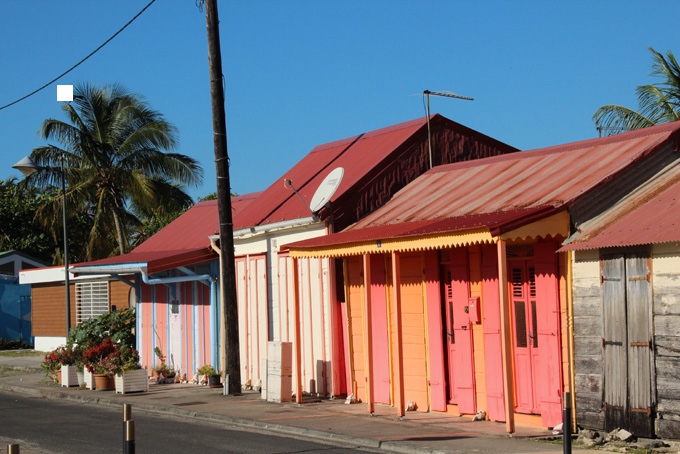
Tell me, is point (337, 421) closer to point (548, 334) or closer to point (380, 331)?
point (380, 331)

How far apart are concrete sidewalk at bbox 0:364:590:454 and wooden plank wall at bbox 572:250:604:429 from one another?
71cm

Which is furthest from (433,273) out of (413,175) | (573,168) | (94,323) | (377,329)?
(94,323)

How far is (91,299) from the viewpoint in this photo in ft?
91.4

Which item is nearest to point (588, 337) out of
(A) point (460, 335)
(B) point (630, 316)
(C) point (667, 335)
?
(B) point (630, 316)

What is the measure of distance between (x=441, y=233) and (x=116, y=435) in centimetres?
545

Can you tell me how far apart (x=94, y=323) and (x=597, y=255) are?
13.4 meters

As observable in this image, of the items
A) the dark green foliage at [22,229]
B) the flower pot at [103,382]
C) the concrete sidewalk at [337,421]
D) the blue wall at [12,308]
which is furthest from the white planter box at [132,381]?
the dark green foliage at [22,229]

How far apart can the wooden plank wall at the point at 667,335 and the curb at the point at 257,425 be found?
100 inches

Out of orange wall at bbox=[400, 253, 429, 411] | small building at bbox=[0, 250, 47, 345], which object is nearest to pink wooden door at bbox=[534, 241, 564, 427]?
orange wall at bbox=[400, 253, 429, 411]

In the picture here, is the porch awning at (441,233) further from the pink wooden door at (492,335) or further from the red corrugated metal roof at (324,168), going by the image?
the red corrugated metal roof at (324,168)

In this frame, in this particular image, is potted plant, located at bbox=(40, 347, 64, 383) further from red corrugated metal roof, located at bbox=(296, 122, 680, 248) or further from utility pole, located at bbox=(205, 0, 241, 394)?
red corrugated metal roof, located at bbox=(296, 122, 680, 248)

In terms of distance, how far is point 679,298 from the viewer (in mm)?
9383

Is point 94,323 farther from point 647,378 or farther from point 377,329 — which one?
point 647,378

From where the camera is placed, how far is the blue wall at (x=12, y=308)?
35.4 m
